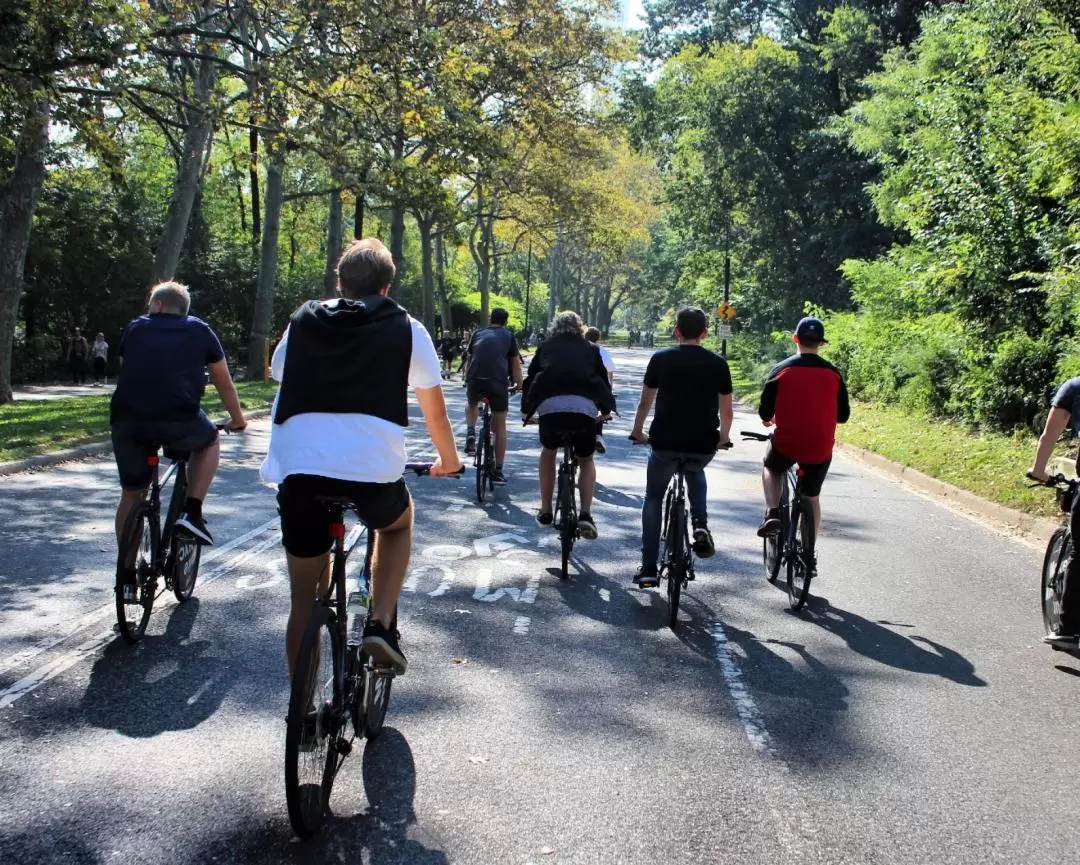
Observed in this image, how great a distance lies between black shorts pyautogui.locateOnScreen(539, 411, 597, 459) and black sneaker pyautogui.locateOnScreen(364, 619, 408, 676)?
4.33 m

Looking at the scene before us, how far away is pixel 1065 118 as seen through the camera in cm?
1267

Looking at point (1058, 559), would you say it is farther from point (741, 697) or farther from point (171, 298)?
point (171, 298)

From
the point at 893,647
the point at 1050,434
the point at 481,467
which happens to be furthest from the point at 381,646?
the point at 481,467

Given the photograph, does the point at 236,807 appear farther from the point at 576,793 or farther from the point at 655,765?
the point at 655,765

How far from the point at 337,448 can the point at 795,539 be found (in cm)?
436

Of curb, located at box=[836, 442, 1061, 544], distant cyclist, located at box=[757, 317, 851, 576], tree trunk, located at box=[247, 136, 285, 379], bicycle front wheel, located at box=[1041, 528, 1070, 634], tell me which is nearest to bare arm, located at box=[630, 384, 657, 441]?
distant cyclist, located at box=[757, 317, 851, 576]

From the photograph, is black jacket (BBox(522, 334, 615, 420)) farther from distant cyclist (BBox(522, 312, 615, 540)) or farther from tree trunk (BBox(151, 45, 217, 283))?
tree trunk (BBox(151, 45, 217, 283))

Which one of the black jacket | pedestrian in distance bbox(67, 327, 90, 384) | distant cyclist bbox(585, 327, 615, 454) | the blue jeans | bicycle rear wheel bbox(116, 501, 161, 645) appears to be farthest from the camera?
pedestrian in distance bbox(67, 327, 90, 384)

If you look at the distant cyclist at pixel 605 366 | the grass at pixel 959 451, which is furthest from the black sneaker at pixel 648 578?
the grass at pixel 959 451

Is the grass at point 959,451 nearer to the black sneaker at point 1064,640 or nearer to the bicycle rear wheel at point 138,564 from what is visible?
the black sneaker at point 1064,640

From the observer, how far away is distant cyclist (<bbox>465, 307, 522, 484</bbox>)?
1143 centimetres

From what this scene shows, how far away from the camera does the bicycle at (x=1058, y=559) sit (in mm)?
5941

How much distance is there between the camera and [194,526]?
6.18 metres

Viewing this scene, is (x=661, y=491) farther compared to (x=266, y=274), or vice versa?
(x=266, y=274)
